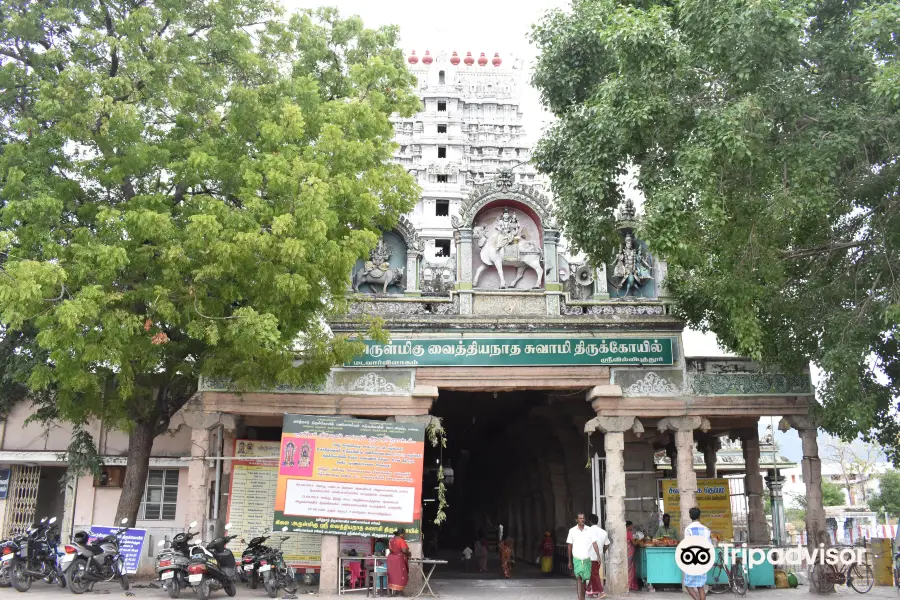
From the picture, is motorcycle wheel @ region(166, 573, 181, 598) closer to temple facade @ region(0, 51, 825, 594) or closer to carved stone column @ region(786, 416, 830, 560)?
temple facade @ region(0, 51, 825, 594)

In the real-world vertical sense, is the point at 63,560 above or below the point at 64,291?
below

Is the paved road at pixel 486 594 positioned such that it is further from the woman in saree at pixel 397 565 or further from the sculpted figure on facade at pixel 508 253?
the sculpted figure on facade at pixel 508 253

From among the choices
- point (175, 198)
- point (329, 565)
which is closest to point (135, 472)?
point (329, 565)

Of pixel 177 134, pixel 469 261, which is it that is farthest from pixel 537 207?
pixel 177 134

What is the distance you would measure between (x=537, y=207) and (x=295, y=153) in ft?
16.1

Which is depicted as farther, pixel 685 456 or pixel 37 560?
pixel 685 456

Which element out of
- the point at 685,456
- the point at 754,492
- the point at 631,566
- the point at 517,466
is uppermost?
the point at 517,466

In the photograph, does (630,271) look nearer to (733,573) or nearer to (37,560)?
(733,573)

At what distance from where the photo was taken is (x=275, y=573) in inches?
498

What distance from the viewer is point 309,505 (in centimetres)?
1323

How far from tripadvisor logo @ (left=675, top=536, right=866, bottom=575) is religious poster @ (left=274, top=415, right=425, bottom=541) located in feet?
14.6

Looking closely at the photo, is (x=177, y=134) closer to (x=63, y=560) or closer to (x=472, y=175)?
(x=63, y=560)

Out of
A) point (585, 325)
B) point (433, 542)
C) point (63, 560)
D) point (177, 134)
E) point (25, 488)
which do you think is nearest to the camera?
point (63, 560)

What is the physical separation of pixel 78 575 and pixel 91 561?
262 mm
